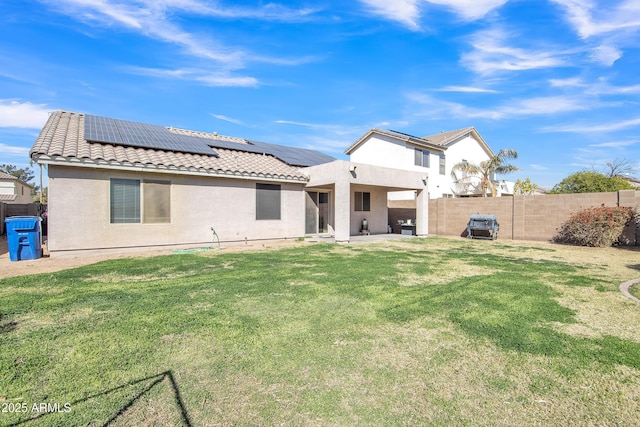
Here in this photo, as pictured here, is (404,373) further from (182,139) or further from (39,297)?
(182,139)

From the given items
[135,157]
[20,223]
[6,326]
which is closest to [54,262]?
[20,223]

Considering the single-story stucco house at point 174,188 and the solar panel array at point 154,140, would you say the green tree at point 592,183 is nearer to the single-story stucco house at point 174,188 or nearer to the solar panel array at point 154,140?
the single-story stucco house at point 174,188

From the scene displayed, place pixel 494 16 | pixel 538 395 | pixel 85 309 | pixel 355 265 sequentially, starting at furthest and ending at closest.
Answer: pixel 494 16
pixel 355 265
pixel 85 309
pixel 538 395

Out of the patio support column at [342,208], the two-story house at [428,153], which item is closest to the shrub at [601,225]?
the patio support column at [342,208]

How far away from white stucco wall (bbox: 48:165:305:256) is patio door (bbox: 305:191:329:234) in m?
0.60

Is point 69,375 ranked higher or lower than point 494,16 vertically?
lower

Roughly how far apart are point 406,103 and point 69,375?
864 inches

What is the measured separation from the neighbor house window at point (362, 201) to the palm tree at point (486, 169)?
533 inches

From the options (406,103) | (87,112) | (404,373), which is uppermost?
(406,103)

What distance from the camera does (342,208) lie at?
13359 mm

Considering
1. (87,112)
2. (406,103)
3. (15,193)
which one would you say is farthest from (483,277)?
(15,193)

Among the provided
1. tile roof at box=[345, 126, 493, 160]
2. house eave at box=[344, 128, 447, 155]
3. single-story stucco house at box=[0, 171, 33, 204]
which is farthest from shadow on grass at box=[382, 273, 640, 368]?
single-story stucco house at box=[0, 171, 33, 204]

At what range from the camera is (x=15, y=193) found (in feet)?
118

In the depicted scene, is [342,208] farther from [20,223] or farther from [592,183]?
[592,183]
